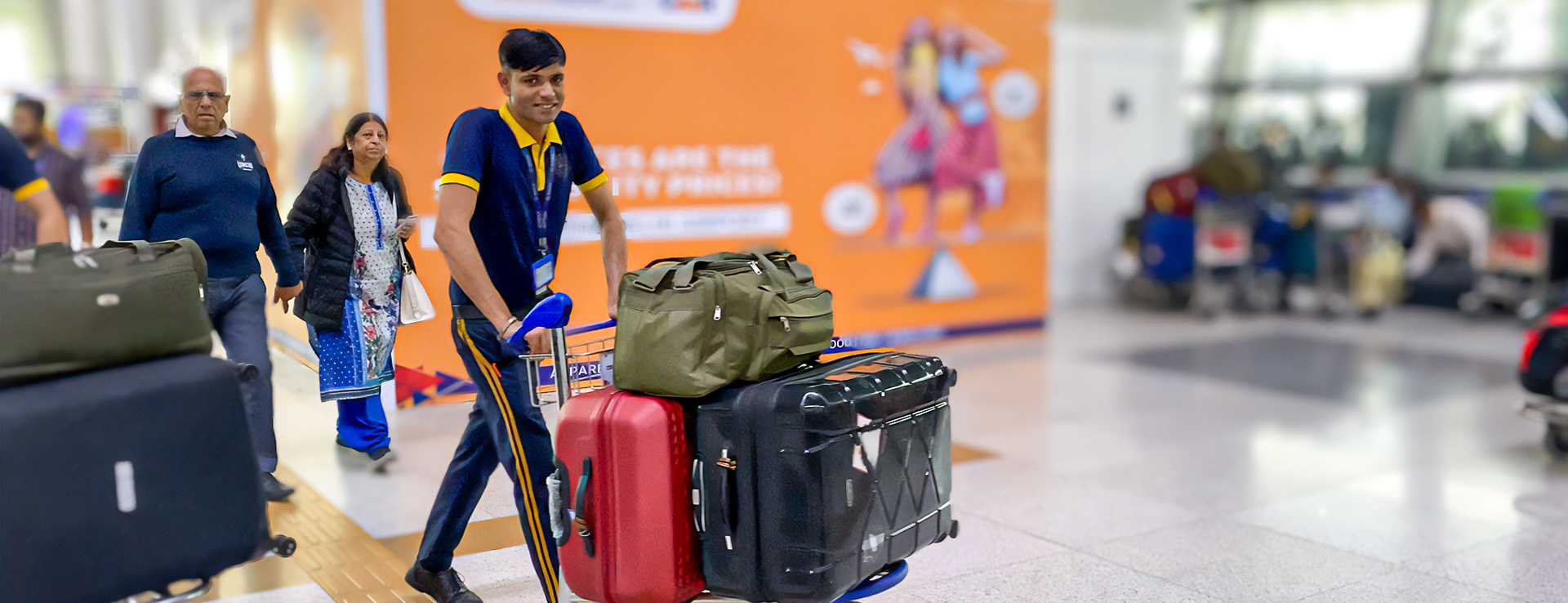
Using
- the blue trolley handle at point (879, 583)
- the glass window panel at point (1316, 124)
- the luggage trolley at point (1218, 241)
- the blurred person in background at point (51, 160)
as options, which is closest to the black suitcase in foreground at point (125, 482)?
the blue trolley handle at point (879, 583)

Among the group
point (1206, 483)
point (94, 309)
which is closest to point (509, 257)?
point (94, 309)

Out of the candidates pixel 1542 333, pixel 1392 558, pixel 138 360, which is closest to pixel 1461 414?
pixel 1542 333

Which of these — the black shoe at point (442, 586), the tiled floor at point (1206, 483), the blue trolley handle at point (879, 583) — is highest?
the blue trolley handle at point (879, 583)

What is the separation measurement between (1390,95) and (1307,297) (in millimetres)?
2385

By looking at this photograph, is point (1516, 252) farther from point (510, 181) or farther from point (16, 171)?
point (16, 171)

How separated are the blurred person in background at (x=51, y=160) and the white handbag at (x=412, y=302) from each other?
6.86 feet

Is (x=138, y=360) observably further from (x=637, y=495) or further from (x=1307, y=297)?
(x=1307, y=297)

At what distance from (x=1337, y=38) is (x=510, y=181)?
445 inches

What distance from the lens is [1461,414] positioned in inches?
240

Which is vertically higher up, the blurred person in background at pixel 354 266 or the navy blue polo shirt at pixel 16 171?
the navy blue polo shirt at pixel 16 171

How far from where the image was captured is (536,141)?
286 centimetres

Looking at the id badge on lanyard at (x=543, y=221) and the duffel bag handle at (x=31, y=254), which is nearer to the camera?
the duffel bag handle at (x=31, y=254)

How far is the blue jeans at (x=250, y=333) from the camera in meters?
2.91

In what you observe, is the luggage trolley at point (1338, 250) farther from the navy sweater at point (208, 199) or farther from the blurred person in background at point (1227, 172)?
the navy sweater at point (208, 199)
